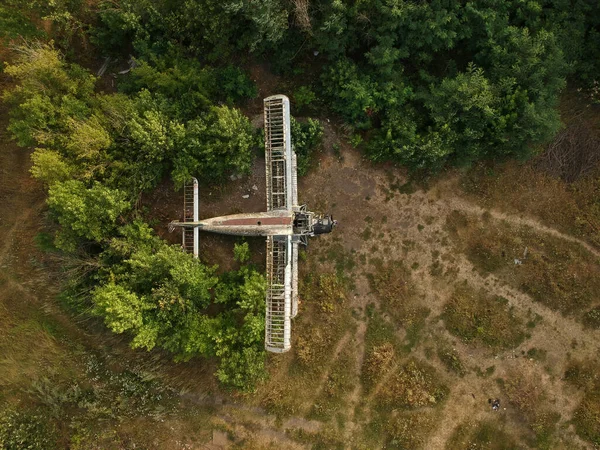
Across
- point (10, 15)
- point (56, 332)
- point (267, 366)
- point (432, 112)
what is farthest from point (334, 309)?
point (10, 15)

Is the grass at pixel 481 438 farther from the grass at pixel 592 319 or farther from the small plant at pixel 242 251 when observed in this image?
the small plant at pixel 242 251

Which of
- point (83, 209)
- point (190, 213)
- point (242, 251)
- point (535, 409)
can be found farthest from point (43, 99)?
point (535, 409)

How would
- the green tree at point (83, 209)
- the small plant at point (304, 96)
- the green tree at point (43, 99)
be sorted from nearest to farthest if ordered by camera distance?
the green tree at point (83, 209) < the green tree at point (43, 99) < the small plant at point (304, 96)

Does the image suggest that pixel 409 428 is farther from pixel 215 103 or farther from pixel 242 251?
pixel 215 103

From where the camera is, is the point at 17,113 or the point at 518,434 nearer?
the point at 17,113

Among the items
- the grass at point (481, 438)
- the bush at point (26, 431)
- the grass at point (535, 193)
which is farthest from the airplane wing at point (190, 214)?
the grass at point (481, 438)

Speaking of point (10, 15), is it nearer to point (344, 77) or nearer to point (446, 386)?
point (344, 77)
